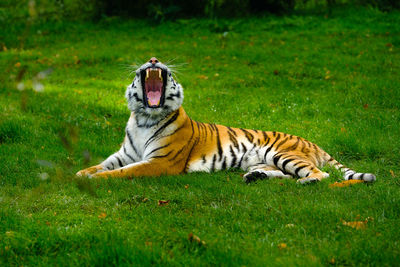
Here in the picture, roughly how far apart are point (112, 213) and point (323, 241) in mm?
2094

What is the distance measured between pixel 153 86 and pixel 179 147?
3.40 feet

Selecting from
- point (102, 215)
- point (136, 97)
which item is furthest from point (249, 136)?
point (102, 215)

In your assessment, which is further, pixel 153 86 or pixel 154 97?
pixel 153 86

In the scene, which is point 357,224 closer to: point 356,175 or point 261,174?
point 356,175

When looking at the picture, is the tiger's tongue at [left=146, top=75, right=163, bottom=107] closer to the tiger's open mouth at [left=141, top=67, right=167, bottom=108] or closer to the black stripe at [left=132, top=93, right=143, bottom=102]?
the tiger's open mouth at [left=141, top=67, right=167, bottom=108]

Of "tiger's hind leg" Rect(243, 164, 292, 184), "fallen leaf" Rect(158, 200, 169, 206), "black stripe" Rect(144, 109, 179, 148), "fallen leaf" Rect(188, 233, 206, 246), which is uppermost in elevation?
"black stripe" Rect(144, 109, 179, 148)

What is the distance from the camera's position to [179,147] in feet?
22.2

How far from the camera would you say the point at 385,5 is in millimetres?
18891

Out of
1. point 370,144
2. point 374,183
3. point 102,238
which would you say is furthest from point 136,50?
point 102,238

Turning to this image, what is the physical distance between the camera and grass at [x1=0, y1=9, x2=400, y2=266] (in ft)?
13.5

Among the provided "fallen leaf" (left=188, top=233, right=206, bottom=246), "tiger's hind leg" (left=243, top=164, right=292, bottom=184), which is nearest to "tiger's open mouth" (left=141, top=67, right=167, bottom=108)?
"tiger's hind leg" (left=243, top=164, right=292, bottom=184)

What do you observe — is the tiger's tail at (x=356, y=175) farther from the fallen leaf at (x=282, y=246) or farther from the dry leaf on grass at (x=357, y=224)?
the fallen leaf at (x=282, y=246)

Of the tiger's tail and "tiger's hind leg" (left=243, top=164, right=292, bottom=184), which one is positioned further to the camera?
"tiger's hind leg" (left=243, top=164, right=292, bottom=184)

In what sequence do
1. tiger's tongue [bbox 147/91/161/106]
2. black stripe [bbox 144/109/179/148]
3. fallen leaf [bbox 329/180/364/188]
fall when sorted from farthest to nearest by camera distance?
→ tiger's tongue [bbox 147/91/161/106] < black stripe [bbox 144/109/179/148] < fallen leaf [bbox 329/180/364/188]
